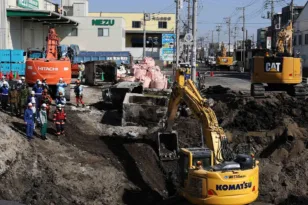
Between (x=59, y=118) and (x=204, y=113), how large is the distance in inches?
282

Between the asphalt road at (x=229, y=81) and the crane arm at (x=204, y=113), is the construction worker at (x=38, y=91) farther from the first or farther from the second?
the asphalt road at (x=229, y=81)

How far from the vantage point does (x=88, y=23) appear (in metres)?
70.0

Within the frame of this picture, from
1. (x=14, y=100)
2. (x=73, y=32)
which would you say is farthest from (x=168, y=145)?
(x=73, y=32)

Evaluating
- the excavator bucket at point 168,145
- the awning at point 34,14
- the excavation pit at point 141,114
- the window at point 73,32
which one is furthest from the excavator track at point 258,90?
the window at point 73,32

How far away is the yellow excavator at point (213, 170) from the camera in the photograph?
12375 mm

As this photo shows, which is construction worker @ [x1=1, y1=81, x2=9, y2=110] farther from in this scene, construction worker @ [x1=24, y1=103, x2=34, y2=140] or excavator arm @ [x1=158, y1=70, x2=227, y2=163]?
excavator arm @ [x1=158, y1=70, x2=227, y2=163]

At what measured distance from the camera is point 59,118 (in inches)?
784

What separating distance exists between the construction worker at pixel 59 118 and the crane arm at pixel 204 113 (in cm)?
473

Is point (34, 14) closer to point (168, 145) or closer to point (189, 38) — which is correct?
point (189, 38)

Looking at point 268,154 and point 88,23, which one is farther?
point 88,23

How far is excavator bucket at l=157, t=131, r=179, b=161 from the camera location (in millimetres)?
19438

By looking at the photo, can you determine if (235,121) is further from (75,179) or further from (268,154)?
(75,179)

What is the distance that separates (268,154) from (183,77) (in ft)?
21.8

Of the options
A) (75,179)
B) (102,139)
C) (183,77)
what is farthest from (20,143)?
(183,77)
